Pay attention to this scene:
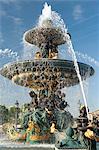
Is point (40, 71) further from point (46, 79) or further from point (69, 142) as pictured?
point (69, 142)

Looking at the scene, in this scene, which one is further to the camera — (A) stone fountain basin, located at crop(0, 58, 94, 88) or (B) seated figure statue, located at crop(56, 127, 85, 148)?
(A) stone fountain basin, located at crop(0, 58, 94, 88)

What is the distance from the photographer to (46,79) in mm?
27125

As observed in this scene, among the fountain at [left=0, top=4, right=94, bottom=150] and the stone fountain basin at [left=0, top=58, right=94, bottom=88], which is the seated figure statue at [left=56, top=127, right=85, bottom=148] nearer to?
the fountain at [left=0, top=4, right=94, bottom=150]

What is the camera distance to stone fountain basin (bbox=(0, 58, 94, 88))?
25.6 m

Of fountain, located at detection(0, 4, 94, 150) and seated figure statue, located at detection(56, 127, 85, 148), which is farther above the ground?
fountain, located at detection(0, 4, 94, 150)

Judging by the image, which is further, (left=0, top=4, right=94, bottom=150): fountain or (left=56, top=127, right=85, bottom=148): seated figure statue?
(left=0, top=4, right=94, bottom=150): fountain

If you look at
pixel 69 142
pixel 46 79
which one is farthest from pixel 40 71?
pixel 69 142

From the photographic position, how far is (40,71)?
26391 mm

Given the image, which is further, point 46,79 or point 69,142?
point 46,79

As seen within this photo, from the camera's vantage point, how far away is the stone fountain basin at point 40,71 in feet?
84.1

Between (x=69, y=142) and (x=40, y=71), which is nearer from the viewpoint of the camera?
(x=69, y=142)

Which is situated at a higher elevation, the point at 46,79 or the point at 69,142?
the point at 46,79

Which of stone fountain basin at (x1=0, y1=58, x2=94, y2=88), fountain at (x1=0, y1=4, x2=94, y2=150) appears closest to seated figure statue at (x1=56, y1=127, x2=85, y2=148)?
fountain at (x1=0, y1=4, x2=94, y2=150)

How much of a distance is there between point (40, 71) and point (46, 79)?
38.3 inches
